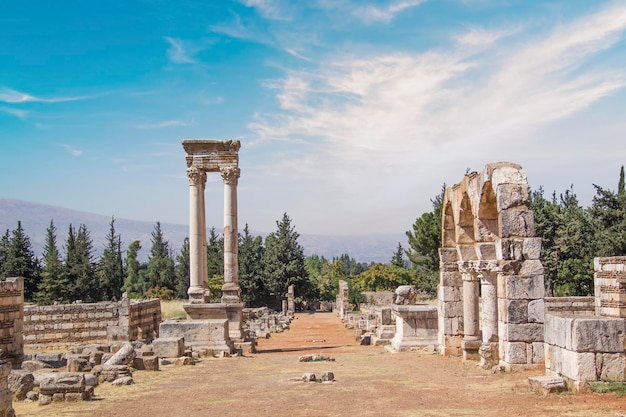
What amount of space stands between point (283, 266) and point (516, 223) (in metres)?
43.3

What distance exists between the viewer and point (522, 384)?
453 inches

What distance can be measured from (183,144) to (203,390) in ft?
39.5

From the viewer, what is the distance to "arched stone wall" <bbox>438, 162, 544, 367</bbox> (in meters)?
12.8

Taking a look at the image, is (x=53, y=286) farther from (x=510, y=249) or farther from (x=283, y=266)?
(x=510, y=249)

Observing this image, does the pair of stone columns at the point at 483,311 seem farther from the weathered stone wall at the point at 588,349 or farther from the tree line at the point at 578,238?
the tree line at the point at 578,238

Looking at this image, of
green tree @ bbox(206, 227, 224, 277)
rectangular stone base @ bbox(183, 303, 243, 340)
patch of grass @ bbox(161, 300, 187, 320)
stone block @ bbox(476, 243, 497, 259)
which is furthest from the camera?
green tree @ bbox(206, 227, 224, 277)

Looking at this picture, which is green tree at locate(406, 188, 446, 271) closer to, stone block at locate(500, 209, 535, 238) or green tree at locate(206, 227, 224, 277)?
Result: green tree at locate(206, 227, 224, 277)

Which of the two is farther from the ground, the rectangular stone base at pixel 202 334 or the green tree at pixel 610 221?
the green tree at pixel 610 221

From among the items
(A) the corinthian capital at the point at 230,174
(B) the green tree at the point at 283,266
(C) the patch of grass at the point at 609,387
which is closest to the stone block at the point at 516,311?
(C) the patch of grass at the point at 609,387

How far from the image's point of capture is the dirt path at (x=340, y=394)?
9.66 m

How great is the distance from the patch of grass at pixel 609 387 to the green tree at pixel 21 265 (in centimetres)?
4879

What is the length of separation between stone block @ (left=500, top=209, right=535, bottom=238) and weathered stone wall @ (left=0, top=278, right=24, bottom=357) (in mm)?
12360

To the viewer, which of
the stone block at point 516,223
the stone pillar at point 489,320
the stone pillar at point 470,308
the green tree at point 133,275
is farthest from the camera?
the green tree at point 133,275

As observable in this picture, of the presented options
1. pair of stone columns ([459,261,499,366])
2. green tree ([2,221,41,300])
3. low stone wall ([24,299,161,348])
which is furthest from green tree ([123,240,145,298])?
pair of stone columns ([459,261,499,366])
